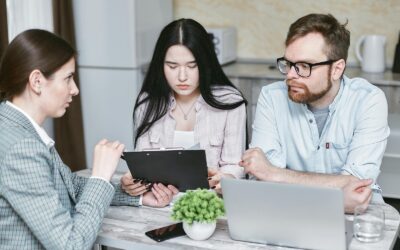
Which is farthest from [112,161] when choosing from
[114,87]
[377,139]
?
[114,87]

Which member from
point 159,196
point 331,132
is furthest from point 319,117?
point 159,196

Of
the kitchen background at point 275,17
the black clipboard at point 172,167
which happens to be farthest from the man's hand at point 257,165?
the kitchen background at point 275,17

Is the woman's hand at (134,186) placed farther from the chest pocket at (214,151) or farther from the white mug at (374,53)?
the white mug at (374,53)

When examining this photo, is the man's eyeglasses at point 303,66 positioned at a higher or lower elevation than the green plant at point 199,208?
higher

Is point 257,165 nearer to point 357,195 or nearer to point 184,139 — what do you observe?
point 357,195

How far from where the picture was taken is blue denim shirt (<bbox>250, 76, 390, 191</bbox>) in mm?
2203

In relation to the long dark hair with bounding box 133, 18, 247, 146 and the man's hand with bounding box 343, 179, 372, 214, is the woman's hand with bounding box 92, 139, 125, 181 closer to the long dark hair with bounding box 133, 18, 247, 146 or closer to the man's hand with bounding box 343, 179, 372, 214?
the man's hand with bounding box 343, 179, 372, 214

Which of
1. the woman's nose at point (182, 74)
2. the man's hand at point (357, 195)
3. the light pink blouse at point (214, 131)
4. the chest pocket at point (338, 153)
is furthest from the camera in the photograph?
the light pink blouse at point (214, 131)

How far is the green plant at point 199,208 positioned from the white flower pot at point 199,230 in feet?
0.05

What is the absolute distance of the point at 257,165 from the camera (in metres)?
2.07

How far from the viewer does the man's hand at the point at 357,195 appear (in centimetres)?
188

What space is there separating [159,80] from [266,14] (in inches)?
80.1

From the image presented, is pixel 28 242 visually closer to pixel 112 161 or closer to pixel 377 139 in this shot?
pixel 112 161

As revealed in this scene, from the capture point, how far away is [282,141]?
7.80ft
